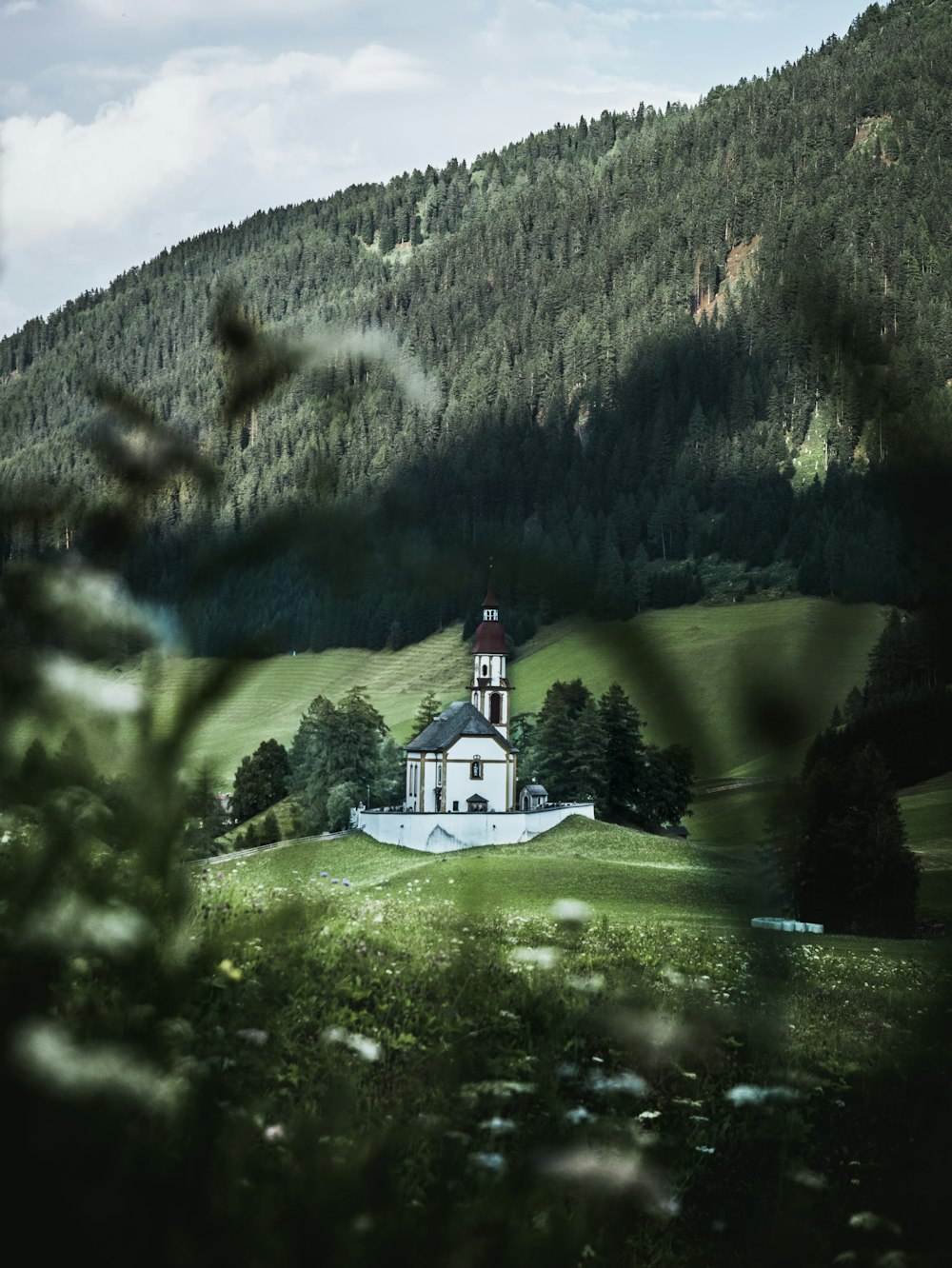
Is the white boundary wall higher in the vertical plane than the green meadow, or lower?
lower

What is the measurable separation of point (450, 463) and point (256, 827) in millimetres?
3923

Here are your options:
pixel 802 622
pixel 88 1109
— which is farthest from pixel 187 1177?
pixel 802 622

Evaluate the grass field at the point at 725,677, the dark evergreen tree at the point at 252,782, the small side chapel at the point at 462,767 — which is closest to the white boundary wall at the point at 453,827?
the small side chapel at the point at 462,767

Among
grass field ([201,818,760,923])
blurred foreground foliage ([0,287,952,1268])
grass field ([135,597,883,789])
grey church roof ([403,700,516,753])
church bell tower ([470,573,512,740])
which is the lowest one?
grass field ([201,818,760,923])

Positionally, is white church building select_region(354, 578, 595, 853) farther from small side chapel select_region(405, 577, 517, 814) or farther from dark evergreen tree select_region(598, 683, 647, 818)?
dark evergreen tree select_region(598, 683, 647, 818)

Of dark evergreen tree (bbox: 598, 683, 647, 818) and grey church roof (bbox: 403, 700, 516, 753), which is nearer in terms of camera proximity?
dark evergreen tree (bbox: 598, 683, 647, 818)

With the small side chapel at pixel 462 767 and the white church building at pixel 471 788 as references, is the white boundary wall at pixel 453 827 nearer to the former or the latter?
the white church building at pixel 471 788

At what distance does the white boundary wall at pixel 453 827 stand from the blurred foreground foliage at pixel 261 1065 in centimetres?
6053

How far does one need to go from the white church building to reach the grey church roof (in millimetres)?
51

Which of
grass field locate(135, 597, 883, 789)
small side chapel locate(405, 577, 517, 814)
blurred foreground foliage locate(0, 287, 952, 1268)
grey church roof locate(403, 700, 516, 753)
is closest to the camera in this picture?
blurred foreground foliage locate(0, 287, 952, 1268)

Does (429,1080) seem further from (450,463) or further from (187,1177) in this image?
(450,463)

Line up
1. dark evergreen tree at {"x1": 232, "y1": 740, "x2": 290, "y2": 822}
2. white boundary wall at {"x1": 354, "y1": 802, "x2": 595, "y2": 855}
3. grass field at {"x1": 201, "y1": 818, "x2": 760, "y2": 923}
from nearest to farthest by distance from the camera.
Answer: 1. grass field at {"x1": 201, "y1": 818, "x2": 760, "y2": 923}
2. dark evergreen tree at {"x1": 232, "y1": 740, "x2": 290, "y2": 822}
3. white boundary wall at {"x1": 354, "y1": 802, "x2": 595, "y2": 855}

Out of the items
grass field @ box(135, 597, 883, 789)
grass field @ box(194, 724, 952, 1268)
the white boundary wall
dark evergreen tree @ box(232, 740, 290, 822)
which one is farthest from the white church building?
grass field @ box(135, 597, 883, 789)

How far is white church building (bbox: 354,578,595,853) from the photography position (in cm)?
6406
